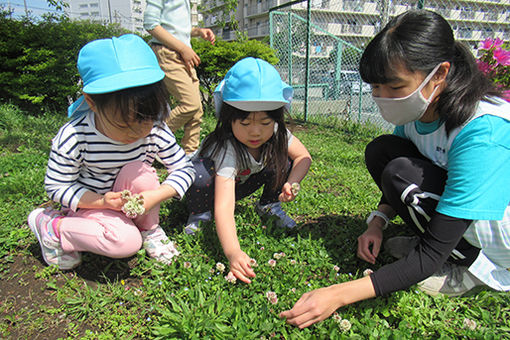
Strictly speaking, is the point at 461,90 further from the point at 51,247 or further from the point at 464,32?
the point at 464,32

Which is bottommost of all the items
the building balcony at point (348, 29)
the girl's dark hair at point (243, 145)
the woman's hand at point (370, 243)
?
the woman's hand at point (370, 243)

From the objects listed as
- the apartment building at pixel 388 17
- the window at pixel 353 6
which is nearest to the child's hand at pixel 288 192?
the apartment building at pixel 388 17

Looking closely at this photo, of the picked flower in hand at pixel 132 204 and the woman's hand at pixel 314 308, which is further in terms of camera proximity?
the picked flower in hand at pixel 132 204

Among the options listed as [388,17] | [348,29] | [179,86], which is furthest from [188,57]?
[348,29]

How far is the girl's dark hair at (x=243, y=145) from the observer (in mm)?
1847

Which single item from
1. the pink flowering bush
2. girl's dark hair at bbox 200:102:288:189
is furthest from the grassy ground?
the pink flowering bush

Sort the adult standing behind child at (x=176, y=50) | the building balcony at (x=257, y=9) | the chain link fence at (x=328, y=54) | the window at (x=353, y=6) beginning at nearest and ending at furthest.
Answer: the adult standing behind child at (x=176, y=50) < the window at (x=353, y=6) < the chain link fence at (x=328, y=54) < the building balcony at (x=257, y=9)

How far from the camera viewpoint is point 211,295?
1.49 m

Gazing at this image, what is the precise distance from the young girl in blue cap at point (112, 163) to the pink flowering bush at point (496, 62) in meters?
2.02

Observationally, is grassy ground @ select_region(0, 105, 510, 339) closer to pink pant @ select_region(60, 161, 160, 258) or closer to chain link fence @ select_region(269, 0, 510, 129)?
pink pant @ select_region(60, 161, 160, 258)

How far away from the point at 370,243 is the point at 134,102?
1.35 m

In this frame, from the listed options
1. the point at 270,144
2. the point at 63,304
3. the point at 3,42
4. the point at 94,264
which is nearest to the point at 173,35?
the point at 270,144

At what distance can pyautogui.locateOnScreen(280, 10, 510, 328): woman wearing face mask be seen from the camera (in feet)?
4.11

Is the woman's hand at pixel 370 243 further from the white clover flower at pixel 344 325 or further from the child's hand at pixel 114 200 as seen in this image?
the child's hand at pixel 114 200
